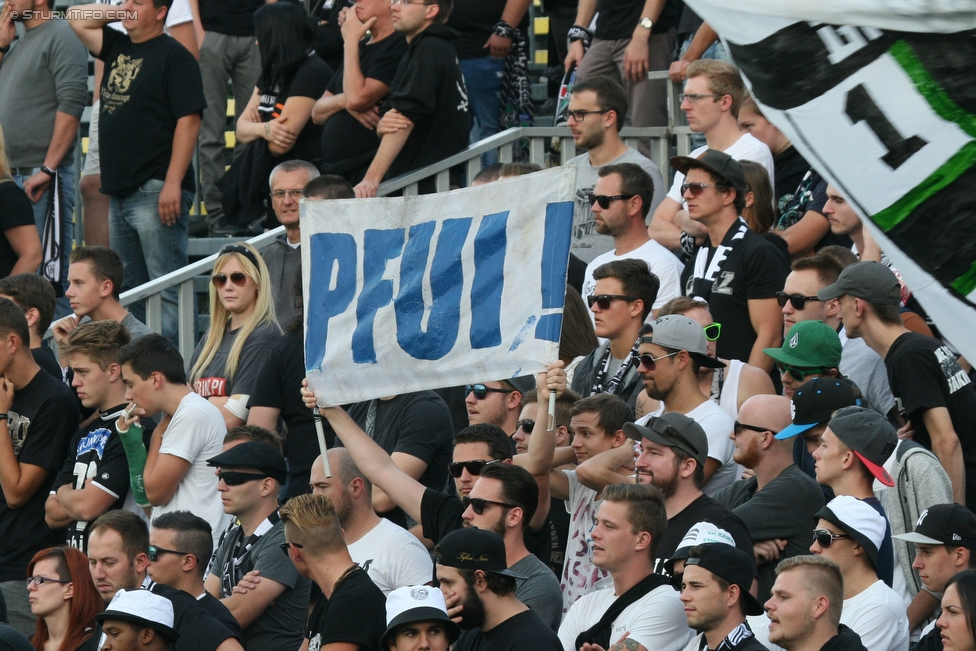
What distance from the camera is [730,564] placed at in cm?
467

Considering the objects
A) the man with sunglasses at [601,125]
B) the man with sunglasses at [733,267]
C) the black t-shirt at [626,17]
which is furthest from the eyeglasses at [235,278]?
the black t-shirt at [626,17]

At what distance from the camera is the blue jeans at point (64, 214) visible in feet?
32.1

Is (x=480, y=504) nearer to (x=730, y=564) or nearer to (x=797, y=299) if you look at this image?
(x=730, y=564)

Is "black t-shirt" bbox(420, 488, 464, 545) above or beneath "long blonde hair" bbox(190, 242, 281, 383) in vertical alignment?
above

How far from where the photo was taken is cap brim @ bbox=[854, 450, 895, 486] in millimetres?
5172

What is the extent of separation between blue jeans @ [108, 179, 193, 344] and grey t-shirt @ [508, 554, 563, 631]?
15.6 feet

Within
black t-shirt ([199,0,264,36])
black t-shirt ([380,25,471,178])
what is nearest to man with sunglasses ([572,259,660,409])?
black t-shirt ([380,25,471,178])

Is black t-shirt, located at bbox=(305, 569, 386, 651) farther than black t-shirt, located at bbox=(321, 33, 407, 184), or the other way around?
black t-shirt, located at bbox=(321, 33, 407, 184)

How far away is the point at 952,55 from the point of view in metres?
1.98

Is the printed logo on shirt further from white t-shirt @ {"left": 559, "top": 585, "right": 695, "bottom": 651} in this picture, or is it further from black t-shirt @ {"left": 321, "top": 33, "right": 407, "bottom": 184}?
white t-shirt @ {"left": 559, "top": 585, "right": 695, "bottom": 651}

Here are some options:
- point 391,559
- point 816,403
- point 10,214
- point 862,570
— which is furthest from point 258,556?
point 10,214

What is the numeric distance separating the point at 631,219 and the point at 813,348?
6.05 ft

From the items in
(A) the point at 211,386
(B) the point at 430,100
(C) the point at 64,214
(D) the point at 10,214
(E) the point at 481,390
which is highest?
(B) the point at 430,100

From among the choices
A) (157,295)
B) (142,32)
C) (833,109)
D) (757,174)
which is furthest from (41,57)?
(833,109)
